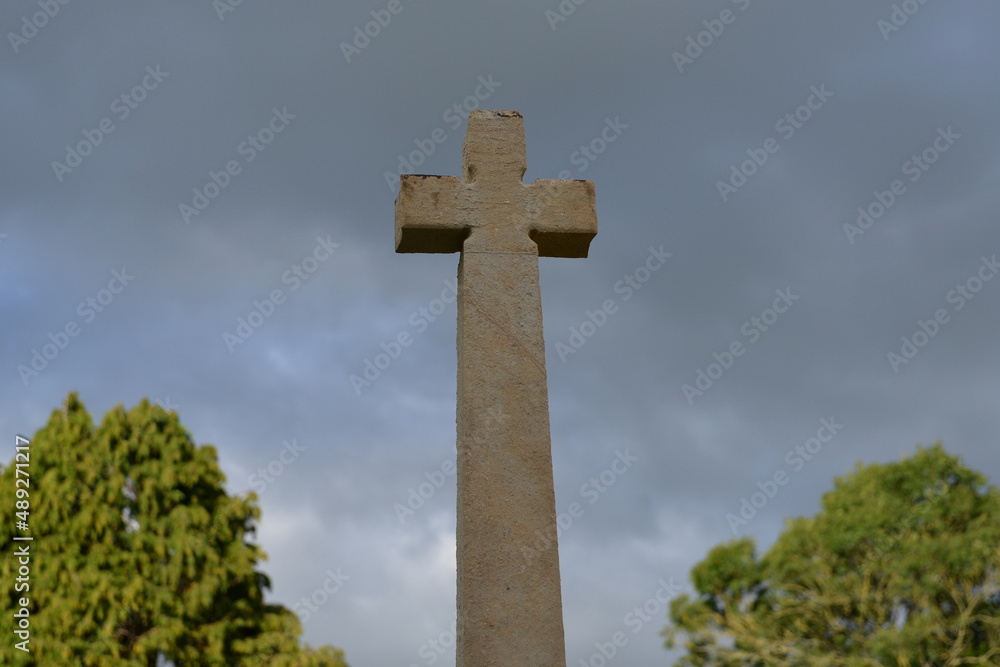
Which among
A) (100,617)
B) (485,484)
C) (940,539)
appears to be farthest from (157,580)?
(940,539)

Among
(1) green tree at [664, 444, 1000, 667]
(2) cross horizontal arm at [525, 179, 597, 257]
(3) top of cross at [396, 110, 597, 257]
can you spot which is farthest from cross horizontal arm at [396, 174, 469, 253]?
(1) green tree at [664, 444, 1000, 667]

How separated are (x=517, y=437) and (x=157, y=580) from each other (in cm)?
999

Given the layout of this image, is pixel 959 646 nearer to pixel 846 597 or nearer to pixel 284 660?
pixel 846 597

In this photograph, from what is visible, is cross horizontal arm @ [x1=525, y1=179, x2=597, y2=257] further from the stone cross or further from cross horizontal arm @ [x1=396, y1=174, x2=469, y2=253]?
cross horizontal arm @ [x1=396, y1=174, x2=469, y2=253]

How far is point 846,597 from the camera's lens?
1931 cm

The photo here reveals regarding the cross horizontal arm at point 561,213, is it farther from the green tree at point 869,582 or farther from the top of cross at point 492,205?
the green tree at point 869,582

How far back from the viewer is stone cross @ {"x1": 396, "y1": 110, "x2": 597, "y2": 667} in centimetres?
579

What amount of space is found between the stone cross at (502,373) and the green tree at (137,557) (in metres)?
9.38

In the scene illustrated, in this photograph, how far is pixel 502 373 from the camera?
6289mm

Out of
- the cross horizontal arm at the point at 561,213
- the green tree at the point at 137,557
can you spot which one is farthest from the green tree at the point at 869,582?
the cross horizontal arm at the point at 561,213

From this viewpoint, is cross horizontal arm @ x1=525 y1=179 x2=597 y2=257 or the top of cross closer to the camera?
the top of cross

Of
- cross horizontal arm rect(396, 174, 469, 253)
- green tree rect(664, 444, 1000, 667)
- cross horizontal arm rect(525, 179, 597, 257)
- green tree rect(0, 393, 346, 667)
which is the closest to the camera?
cross horizontal arm rect(396, 174, 469, 253)

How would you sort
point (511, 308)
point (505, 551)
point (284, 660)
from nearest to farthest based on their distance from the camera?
point (505, 551), point (511, 308), point (284, 660)

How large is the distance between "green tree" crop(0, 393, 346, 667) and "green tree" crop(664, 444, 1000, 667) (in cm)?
1006
